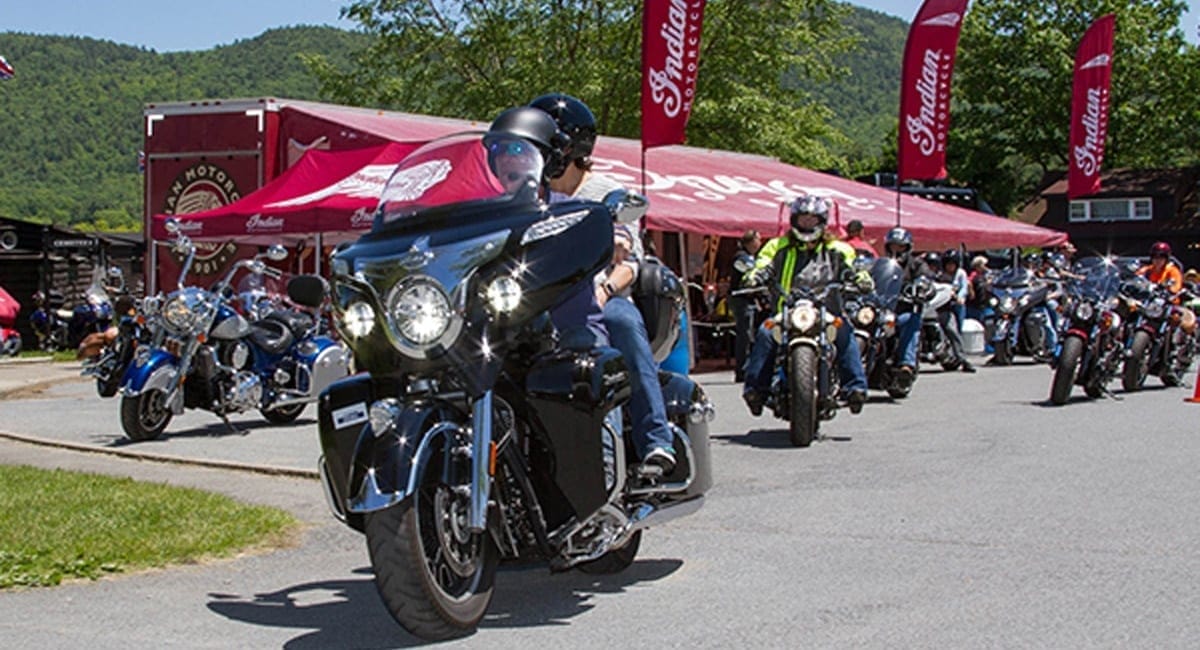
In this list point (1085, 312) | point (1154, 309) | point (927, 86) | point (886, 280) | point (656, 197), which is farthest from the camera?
point (927, 86)

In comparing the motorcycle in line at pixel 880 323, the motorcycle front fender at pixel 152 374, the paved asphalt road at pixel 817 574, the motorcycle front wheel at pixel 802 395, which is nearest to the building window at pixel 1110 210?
the motorcycle in line at pixel 880 323

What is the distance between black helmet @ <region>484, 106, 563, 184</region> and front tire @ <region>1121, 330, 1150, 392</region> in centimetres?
1040

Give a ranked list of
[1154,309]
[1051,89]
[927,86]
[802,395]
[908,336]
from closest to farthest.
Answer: [802,395] < [1154,309] < [908,336] < [927,86] < [1051,89]

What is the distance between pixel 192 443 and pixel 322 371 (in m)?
1.27

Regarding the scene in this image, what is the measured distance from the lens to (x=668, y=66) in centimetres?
1842

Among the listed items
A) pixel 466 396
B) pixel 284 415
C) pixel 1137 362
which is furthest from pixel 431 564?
pixel 1137 362

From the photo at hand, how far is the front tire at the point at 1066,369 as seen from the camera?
1361 cm

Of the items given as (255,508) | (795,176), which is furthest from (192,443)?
(795,176)

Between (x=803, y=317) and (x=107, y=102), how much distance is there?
10737 centimetres

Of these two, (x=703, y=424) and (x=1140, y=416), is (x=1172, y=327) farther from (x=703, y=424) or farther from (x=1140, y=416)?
(x=703, y=424)

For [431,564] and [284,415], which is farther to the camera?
[284,415]

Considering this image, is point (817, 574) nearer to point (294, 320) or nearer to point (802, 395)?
point (802, 395)

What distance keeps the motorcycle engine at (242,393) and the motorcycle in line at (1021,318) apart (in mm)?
11668

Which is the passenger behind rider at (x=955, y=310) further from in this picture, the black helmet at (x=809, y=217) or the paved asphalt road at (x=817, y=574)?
the paved asphalt road at (x=817, y=574)
